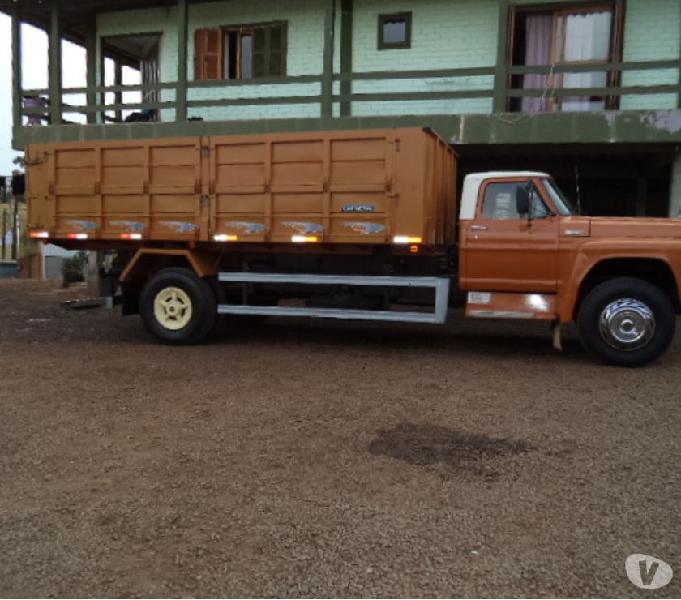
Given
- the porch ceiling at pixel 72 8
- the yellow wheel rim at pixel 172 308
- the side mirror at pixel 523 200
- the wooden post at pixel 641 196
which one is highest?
the porch ceiling at pixel 72 8

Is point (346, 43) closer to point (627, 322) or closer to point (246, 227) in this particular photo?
point (246, 227)

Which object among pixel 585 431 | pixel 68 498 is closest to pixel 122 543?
pixel 68 498

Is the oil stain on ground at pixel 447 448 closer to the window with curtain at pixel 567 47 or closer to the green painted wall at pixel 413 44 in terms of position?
the window with curtain at pixel 567 47

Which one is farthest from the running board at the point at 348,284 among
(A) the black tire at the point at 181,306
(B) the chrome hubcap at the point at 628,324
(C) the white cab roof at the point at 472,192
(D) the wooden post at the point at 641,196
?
(D) the wooden post at the point at 641,196

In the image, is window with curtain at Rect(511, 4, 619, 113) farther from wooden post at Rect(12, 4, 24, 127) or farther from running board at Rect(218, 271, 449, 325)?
wooden post at Rect(12, 4, 24, 127)

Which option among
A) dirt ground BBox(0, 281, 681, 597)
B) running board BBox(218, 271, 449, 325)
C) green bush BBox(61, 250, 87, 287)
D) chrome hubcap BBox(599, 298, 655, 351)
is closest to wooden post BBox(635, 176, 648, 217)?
dirt ground BBox(0, 281, 681, 597)

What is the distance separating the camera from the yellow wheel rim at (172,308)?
8.63 meters

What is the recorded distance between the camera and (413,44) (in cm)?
1277

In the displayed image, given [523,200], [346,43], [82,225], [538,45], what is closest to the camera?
[523,200]

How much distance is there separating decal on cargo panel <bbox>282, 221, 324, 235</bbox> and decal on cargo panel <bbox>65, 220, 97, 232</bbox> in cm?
274

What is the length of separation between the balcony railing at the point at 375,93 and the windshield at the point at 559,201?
4.19 m

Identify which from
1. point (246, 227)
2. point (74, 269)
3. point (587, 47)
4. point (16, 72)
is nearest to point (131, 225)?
point (246, 227)

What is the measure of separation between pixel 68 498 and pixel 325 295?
16.9ft

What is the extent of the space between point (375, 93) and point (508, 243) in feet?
20.2
